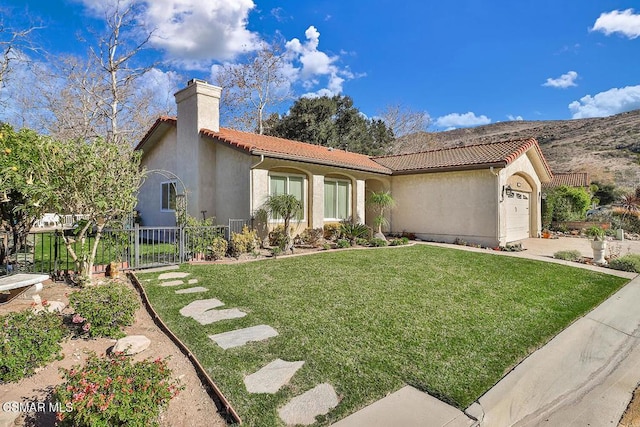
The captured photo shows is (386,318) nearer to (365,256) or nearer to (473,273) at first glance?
(473,273)

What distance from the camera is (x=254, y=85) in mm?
28891

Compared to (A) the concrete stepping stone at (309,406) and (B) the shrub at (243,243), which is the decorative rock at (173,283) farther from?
(A) the concrete stepping stone at (309,406)

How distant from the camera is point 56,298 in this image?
19.7 feet

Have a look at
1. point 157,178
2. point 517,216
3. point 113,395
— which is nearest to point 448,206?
point 517,216

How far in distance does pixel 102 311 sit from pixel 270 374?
8.80 feet

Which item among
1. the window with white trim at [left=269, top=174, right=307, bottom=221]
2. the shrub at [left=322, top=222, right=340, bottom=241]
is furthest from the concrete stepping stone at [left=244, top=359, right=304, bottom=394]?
the shrub at [left=322, top=222, right=340, bottom=241]

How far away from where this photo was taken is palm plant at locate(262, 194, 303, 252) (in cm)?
1122

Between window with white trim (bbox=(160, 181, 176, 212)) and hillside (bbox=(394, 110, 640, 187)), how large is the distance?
27.6m

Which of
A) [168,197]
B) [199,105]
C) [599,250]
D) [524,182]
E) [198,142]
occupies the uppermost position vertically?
[199,105]

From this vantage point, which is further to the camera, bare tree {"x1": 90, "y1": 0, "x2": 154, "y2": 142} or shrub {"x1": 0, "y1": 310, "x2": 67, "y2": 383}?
bare tree {"x1": 90, "y1": 0, "x2": 154, "y2": 142}

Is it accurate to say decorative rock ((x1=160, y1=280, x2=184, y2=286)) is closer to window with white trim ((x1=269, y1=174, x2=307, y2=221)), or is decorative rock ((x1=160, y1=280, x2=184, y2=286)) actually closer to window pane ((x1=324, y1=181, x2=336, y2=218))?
window with white trim ((x1=269, y1=174, x2=307, y2=221))

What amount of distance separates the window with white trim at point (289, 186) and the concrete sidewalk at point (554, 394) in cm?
941

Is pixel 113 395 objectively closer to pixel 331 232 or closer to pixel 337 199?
pixel 331 232

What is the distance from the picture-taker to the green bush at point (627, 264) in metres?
9.67
